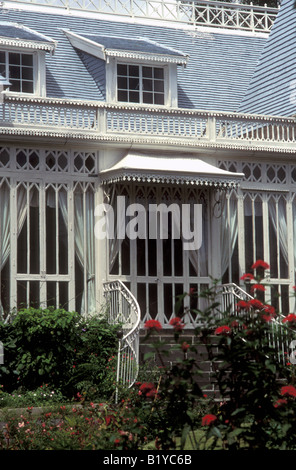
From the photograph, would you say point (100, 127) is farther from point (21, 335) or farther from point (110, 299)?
point (21, 335)

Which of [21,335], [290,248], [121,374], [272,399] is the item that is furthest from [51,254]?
[272,399]

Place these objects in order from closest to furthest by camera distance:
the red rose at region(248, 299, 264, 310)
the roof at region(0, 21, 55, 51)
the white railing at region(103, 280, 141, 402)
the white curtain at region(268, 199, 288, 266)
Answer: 1. the red rose at region(248, 299, 264, 310)
2. the white railing at region(103, 280, 141, 402)
3. the white curtain at region(268, 199, 288, 266)
4. the roof at region(0, 21, 55, 51)

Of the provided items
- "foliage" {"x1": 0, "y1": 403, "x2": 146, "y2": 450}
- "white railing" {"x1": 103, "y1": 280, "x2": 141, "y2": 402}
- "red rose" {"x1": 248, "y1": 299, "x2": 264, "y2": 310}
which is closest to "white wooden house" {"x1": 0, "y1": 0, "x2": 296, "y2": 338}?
"white railing" {"x1": 103, "y1": 280, "x2": 141, "y2": 402}

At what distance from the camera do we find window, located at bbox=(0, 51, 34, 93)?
67.2 feet

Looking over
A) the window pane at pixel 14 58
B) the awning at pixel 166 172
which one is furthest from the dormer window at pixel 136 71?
the awning at pixel 166 172

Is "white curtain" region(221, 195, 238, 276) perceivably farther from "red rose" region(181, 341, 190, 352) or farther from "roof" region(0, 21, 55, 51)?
"red rose" region(181, 341, 190, 352)

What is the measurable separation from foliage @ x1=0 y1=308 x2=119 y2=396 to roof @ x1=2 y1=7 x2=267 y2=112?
6.97 metres

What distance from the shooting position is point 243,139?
19281mm

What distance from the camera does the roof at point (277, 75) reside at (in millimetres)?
21703

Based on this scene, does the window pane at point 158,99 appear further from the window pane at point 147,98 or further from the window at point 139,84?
the window pane at point 147,98

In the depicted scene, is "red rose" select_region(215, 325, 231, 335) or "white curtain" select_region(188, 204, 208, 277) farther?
"white curtain" select_region(188, 204, 208, 277)

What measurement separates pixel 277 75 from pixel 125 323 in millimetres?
8805

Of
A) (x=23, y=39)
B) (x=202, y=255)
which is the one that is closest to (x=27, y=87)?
(x=23, y=39)

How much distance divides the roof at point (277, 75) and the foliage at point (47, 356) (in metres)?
8.11
